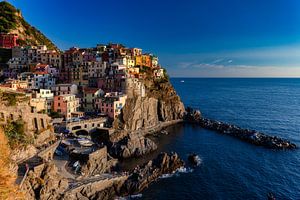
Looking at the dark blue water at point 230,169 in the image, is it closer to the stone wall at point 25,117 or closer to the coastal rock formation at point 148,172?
the coastal rock formation at point 148,172

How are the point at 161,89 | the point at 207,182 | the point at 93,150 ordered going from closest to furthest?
1. the point at 207,182
2. the point at 93,150
3. the point at 161,89

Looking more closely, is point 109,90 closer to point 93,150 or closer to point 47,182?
point 93,150

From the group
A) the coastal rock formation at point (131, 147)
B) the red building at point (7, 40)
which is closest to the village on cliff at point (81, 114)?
the red building at point (7, 40)

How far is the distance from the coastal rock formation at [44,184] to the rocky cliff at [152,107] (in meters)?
40.9

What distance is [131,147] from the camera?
72.3 meters

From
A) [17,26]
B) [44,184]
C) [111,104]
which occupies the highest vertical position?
[17,26]

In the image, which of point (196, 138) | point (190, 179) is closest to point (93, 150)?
point (190, 179)

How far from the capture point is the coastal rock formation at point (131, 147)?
231 feet

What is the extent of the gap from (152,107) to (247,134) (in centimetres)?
3315

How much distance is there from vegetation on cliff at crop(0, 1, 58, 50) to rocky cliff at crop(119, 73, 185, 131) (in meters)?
61.7

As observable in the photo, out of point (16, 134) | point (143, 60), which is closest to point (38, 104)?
point (16, 134)

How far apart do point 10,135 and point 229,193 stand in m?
40.3

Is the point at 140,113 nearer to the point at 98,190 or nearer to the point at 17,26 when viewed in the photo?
the point at 98,190

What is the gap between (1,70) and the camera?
101500 millimetres
